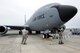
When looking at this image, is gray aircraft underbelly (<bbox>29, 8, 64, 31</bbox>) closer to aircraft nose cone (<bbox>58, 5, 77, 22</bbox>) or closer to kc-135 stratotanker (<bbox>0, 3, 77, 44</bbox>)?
kc-135 stratotanker (<bbox>0, 3, 77, 44</bbox>)

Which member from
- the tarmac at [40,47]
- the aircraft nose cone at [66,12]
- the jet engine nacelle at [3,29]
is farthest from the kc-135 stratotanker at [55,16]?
the jet engine nacelle at [3,29]

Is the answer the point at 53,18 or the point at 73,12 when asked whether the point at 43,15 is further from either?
the point at 73,12

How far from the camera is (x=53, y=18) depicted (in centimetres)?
2436

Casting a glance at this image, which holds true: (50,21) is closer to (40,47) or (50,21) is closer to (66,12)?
(66,12)

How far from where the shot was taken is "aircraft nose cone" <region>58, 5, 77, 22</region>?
901 inches

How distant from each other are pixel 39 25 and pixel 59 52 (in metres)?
17.2

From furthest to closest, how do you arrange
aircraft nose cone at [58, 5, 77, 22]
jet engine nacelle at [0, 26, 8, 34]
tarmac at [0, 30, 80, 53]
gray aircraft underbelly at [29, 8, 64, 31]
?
jet engine nacelle at [0, 26, 8, 34] < gray aircraft underbelly at [29, 8, 64, 31] < aircraft nose cone at [58, 5, 77, 22] < tarmac at [0, 30, 80, 53]

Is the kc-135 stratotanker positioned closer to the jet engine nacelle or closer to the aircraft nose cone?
the aircraft nose cone

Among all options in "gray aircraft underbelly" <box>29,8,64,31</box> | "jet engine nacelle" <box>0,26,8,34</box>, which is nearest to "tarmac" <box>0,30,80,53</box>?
"gray aircraft underbelly" <box>29,8,64,31</box>

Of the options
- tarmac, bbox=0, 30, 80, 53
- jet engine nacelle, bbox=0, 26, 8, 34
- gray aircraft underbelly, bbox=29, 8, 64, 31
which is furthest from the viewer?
jet engine nacelle, bbox=0, 26, 8, 34

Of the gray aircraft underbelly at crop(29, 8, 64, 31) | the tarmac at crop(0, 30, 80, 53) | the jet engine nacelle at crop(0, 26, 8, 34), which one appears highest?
the gray aircraft underbelly at crop(29, 8, 64, 31)

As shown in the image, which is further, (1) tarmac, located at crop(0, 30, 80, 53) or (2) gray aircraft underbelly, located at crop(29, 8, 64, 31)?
(2) gray aircraft underbelly, located at crop(29, 8, 64, 31)

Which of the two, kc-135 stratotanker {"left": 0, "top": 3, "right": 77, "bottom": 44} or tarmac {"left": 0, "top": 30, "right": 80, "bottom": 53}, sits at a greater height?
kc-135 stratotanker {"left": 0, "top": 3, "right": 77, "bottom": 44}

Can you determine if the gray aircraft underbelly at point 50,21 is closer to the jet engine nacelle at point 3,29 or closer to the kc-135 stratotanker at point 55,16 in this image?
the kc-135 stratotanker at point 55,16
